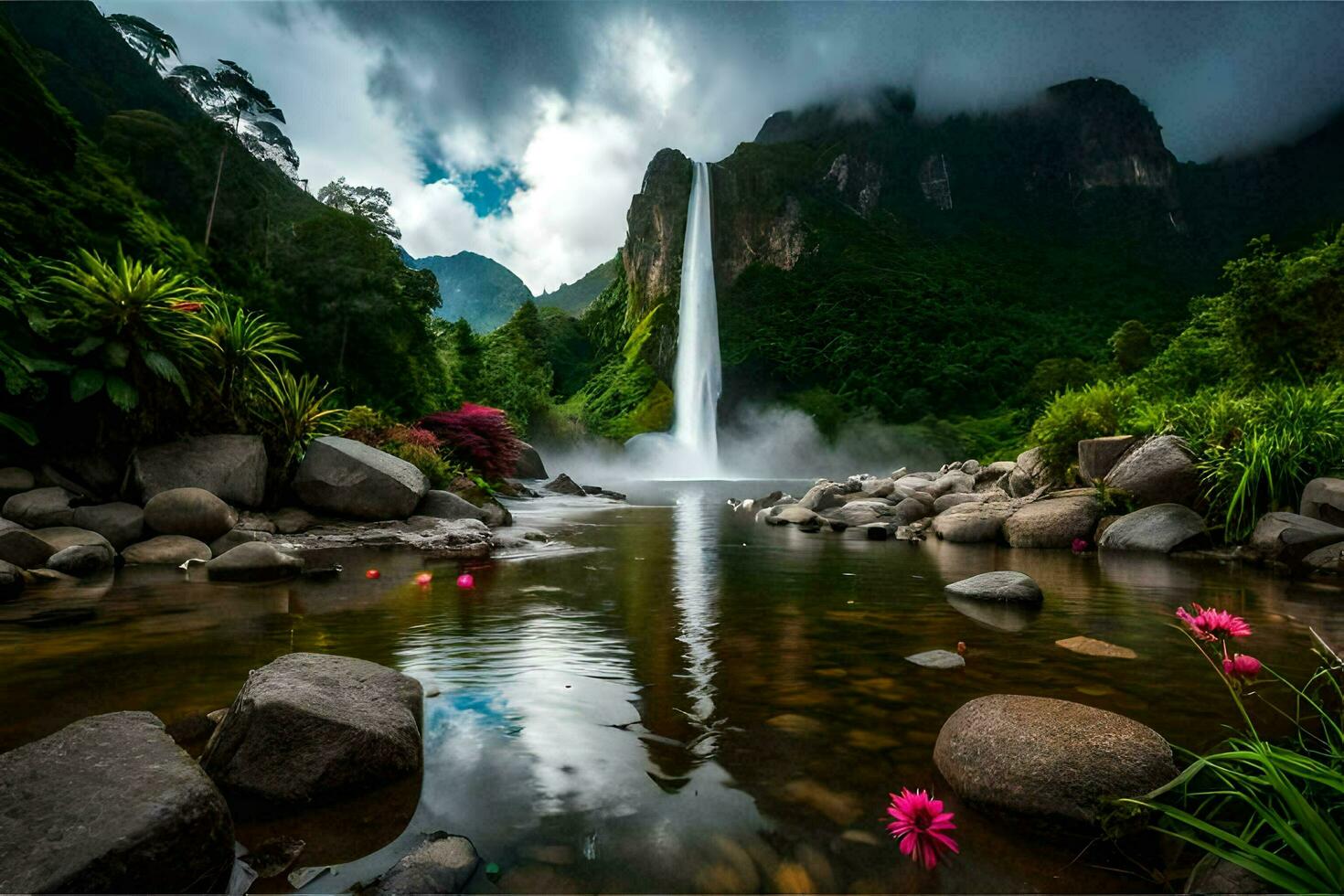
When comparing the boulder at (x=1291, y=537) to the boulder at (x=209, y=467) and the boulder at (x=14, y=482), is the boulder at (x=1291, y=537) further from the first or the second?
the boulder at (x=14, y=482)

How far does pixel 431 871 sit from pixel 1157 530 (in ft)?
35.3

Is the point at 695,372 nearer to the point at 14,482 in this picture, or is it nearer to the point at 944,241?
the point at 944,241

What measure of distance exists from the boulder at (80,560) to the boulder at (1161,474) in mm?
13864

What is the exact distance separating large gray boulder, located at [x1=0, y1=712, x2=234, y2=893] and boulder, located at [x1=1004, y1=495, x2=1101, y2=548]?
11.3 metres

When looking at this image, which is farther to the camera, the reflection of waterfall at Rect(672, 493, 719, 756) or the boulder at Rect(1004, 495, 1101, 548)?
the boulder at Rect(1004, 495, 1101, 548)

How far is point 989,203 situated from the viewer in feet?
275

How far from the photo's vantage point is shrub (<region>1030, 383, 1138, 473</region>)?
1197 centimetres

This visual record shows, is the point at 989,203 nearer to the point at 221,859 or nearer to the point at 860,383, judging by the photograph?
the point at 860,383

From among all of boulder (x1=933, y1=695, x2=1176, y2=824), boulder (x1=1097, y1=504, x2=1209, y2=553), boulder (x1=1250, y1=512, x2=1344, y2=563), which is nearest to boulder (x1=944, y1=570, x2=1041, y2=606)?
boulder (x1=933, y1=695, x2=1176, y2=824)

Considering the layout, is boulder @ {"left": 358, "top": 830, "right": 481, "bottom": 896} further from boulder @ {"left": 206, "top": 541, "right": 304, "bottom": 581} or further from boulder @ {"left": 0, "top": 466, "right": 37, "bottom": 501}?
boulder @ {"left": 0, "top": 466, "right": 37, "bottom": 501}

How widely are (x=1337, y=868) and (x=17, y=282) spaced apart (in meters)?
12.8

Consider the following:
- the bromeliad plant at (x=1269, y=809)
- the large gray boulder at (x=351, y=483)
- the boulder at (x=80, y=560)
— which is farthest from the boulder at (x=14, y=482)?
the bromeliad plant at (x=1269, y=809)

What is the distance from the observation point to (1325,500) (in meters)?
7.89

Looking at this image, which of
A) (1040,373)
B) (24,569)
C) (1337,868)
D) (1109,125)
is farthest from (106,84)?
(1109,125)
